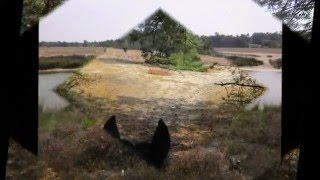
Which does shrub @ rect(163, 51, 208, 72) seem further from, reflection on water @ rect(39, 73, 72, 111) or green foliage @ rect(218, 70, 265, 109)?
reflection on water @ rect(39, 73, 72, 111)

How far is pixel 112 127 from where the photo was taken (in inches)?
113

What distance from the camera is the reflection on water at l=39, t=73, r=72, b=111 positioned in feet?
9.23

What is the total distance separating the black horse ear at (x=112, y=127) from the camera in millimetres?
2855

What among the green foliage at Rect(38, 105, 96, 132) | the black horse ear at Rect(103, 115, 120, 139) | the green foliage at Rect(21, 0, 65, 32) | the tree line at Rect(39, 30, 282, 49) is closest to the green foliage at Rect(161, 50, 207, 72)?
the tree line at Rect(39, 30, 282, 49)

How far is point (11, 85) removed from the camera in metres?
2.55

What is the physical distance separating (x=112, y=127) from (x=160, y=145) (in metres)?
0.37

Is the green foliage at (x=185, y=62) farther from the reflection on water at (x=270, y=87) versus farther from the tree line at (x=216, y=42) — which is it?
the reflection on water at (x=270, y=87)

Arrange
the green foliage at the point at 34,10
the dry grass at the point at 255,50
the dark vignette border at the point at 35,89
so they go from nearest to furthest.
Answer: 1. the dark vignette border at the point at 35,89
2. the green foliage at the point at 34,10
3. the dry grass at the point at 255,50

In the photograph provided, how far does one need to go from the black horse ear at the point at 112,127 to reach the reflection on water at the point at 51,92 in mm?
326

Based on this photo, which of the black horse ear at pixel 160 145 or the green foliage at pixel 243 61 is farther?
the green foliage at pixel 243 61

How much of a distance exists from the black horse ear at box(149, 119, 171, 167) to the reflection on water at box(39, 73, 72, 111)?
683 mm

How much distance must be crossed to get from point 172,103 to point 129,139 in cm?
40

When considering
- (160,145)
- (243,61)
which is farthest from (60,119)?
(243,61)

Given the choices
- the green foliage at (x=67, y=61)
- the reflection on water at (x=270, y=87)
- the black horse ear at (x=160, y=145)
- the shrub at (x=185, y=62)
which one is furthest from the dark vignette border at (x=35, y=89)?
the black horse ear at (x=160, y=145)
